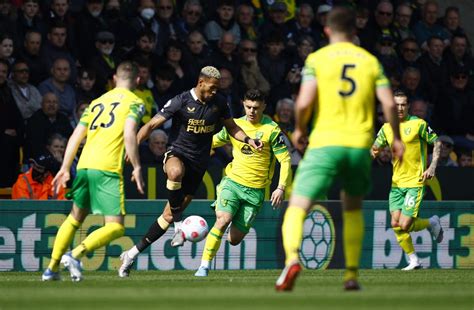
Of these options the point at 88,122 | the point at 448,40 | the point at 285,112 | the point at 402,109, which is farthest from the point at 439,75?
the point at 88,122

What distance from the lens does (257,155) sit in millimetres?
16094

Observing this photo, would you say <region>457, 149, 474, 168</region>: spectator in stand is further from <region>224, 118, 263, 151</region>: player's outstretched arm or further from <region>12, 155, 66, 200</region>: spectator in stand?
<region>12, 155, 66, 200</region>: spectator in stand

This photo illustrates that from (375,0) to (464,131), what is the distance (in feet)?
10.1

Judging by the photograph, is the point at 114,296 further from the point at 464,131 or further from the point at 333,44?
the point at 464,131

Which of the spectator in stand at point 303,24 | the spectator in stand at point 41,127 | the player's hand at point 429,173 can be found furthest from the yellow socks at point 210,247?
the spectator in stand at point 303,24

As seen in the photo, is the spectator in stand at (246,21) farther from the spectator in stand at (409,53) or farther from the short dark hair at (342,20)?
the short dark hair at (342,20)

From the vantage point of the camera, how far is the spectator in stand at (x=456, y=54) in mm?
23795

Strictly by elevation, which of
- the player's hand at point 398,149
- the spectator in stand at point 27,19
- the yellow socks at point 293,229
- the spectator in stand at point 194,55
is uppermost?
the spectator in stand at point 27,19

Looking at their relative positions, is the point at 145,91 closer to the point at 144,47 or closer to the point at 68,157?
the point at 144,47

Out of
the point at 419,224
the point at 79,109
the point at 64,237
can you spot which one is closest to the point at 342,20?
the point at 64,237

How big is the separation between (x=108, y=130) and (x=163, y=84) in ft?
23.7

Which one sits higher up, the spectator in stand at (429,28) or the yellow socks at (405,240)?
the spectator in stand at (429,28)

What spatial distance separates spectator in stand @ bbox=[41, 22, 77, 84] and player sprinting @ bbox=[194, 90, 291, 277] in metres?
3.79

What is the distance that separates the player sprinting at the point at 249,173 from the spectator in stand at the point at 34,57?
379cm
